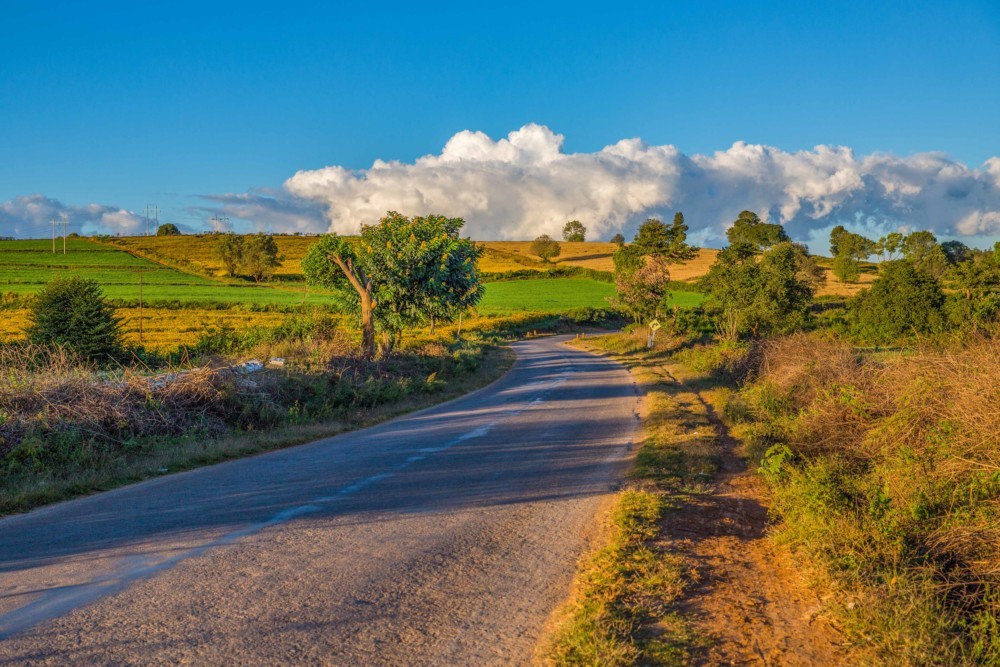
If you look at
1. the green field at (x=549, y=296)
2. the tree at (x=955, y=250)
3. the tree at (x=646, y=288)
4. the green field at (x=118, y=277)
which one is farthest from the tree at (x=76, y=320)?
the tree at (x=955, y=250)

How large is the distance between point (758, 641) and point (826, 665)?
48 cm

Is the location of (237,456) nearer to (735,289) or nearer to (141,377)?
(141,377)

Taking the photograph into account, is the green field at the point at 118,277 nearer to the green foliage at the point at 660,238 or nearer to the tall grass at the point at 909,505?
the green foliage at the point at 660,238

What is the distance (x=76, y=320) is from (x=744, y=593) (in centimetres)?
2826

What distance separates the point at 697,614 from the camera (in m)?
5.54

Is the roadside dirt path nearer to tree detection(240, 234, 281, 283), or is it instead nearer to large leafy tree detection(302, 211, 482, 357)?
large leafy tree detection(302, 211, 482, 357)

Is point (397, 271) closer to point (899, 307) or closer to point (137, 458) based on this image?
point (137, 458)

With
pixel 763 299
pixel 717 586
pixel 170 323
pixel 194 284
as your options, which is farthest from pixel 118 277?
pixel 717 586

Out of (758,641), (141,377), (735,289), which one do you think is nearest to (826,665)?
(758,641)

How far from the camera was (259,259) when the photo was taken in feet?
322

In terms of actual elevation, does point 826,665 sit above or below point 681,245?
below

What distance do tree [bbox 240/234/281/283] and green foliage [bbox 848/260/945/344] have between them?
81.3 meters

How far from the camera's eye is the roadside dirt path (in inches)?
195

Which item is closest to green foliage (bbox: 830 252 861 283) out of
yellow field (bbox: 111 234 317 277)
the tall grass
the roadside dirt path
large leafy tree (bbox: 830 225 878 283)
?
large leafy tree (bbox: 830 225 878 283)
